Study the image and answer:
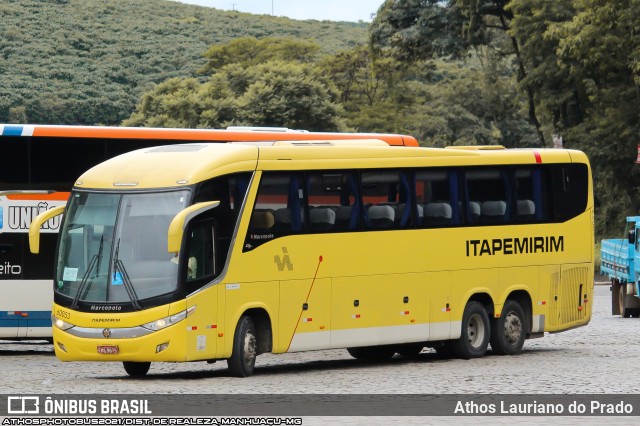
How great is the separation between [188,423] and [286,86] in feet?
247

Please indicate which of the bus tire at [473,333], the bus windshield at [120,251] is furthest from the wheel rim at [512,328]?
the bus windshield at [120,251]

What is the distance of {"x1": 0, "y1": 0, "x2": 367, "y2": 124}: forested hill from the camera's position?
139 metres

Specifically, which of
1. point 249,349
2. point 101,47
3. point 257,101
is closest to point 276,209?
point 249,349

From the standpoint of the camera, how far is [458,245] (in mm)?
24000

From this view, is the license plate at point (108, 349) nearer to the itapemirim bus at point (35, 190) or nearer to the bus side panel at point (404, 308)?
the bus side panel at point (404, 308)

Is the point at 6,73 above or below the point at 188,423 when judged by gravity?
above

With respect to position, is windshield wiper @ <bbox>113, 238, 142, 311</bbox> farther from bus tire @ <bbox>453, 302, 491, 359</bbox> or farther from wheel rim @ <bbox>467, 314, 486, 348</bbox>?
wheel rim @ <bbox>467, 314, 486, 348</bbox>

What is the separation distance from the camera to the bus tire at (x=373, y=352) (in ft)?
81.0

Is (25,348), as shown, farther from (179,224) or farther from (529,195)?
(179,224)

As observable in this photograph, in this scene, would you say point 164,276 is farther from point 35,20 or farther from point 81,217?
point 35,20

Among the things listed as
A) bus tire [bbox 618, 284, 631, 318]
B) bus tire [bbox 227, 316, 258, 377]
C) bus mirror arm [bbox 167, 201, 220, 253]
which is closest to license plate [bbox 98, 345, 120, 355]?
bus mirror arm [bbox 167, 201, 220, 253]

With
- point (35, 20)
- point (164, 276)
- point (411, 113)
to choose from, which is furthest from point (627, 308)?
point (35, 20)

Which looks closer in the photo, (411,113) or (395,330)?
(395,330)

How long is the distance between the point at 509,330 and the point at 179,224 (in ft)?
25.2
